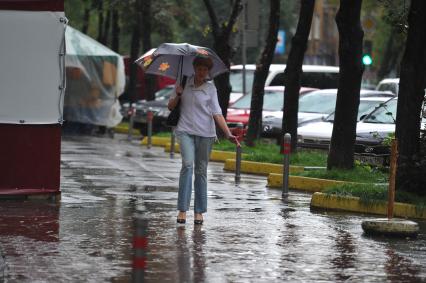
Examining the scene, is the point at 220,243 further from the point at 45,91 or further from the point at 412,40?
the point at 412,40

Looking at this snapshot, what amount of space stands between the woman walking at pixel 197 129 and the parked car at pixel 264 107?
1530 centimetres

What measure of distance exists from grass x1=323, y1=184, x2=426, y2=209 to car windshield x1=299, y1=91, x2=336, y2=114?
12.0m

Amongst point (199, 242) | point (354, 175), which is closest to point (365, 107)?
point (354, 175)

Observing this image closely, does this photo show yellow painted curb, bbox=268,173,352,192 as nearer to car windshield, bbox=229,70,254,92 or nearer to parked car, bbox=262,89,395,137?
parked car, bbox=262,89,395,137

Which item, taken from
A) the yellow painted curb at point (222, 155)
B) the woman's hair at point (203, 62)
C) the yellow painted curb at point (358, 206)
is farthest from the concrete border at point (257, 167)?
the woman's hair at point (203, 62)

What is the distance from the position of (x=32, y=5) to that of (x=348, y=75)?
19.6 feet

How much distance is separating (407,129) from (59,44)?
4563 millimetres

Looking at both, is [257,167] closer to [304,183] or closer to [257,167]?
[257,167]

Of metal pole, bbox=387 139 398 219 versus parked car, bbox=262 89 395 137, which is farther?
parked car, bbox=262 89 395 137

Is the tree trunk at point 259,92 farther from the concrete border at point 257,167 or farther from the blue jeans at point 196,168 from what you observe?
the blue jeans at point 196,168

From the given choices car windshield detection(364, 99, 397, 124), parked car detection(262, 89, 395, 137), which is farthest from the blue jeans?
parked car detection(262, 89, 395, 137)

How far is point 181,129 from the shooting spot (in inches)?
483

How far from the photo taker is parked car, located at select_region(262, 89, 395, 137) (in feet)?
88.1

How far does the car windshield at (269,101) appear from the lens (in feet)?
94.7
